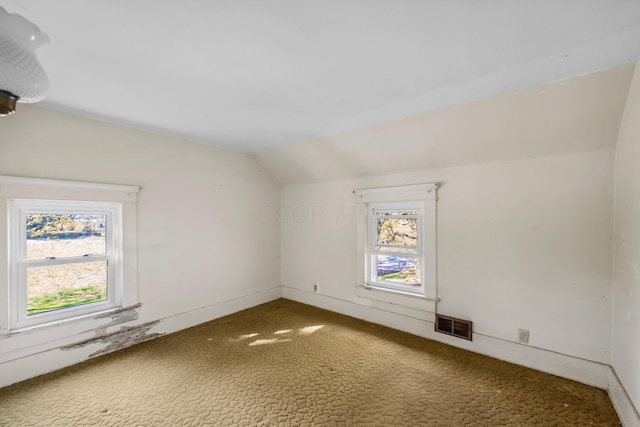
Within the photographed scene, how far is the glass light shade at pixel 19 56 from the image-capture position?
Answer: 0.87 meters

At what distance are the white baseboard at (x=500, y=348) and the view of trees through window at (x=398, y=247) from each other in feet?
1.40

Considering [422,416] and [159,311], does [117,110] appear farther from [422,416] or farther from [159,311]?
[422,416]

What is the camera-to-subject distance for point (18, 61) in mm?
911

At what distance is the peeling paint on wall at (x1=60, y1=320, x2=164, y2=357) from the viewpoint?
2553 millimetres

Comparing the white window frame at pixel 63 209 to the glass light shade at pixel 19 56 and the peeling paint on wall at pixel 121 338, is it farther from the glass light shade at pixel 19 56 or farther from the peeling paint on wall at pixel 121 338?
the glass light shade at pixel 19 56

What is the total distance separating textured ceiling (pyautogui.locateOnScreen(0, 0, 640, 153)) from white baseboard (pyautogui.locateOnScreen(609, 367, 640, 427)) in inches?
82.6

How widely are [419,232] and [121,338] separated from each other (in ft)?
11.1

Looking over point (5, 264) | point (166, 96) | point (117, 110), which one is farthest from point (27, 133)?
point (166, 96)

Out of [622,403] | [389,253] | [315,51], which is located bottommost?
[622,403]

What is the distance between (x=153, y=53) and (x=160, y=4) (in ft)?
1.47

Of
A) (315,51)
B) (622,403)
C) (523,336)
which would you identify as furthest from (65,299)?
(622,403)

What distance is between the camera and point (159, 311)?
9.94 ft

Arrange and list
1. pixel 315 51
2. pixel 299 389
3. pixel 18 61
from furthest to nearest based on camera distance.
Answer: pixel 299 389 < pixel 315 51 < pixel 18 61

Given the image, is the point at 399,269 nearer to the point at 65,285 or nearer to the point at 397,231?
the point at 397,231
